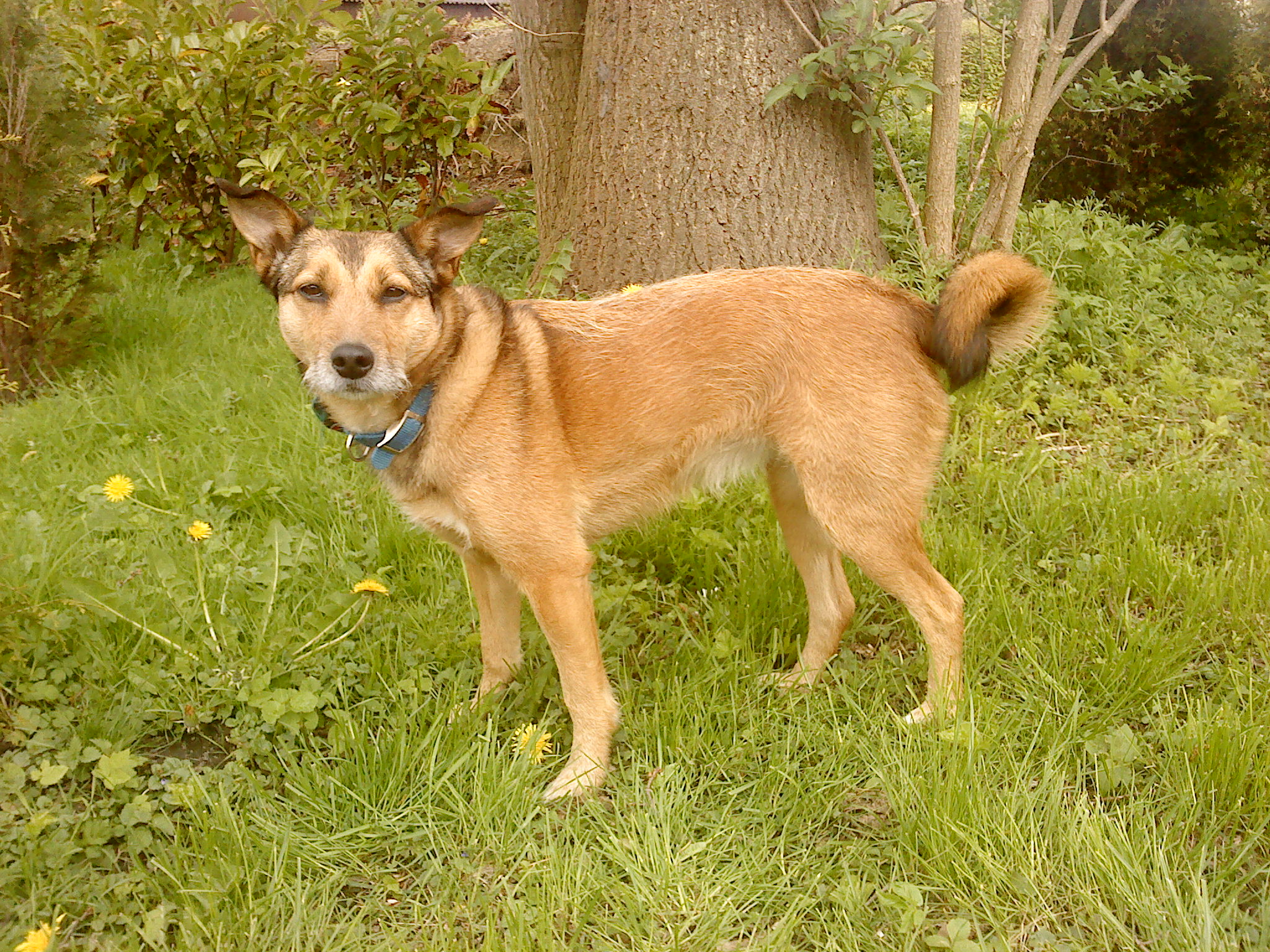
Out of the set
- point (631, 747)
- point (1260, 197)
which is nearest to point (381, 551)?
point (631, 747)

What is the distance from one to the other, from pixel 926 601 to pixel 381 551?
2.05 meters

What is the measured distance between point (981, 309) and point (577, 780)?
1910 mm

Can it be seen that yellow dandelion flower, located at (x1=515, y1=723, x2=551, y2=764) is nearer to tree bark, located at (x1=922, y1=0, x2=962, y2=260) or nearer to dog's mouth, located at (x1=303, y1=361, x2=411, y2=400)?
dog's mouth, located at (x1=303, y1=361, x2=411, y2=400)

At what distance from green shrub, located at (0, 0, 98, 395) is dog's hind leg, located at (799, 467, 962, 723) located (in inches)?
185

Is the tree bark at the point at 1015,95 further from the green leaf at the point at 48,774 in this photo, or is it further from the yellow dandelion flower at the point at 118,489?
the green leaf at the point at 48,774

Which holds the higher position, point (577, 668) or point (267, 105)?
point (267, 105)

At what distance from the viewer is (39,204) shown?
5.46 m

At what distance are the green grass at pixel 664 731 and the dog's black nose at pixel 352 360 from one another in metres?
0.92

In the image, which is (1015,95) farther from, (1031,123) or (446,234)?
(446,234)

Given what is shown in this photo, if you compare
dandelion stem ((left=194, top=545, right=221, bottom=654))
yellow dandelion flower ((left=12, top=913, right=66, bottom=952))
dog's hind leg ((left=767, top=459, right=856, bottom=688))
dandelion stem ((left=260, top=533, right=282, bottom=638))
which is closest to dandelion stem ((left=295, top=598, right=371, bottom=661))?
dandelion stem ((left=260, top=533, right=282, bottom=638))

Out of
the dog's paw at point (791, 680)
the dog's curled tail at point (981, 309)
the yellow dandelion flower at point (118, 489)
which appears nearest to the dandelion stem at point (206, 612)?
the yellow dandelion flower at point (118, 489)

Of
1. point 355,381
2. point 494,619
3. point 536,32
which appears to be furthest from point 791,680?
point 536,32

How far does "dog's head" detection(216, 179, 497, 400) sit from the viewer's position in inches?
104

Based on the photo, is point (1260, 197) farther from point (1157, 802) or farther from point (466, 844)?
point (466, 844)
